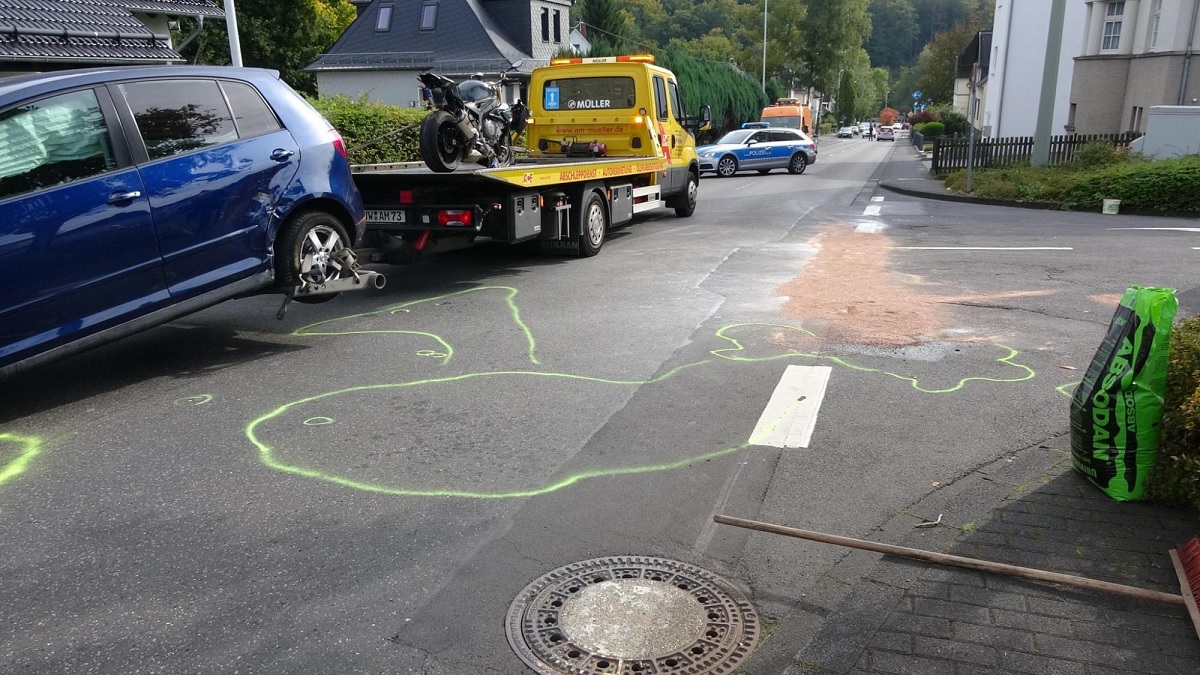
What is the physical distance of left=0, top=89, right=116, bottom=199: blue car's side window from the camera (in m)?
4.84

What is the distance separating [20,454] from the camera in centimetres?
465

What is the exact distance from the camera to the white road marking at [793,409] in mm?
4793

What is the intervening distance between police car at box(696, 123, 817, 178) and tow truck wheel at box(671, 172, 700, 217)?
1292 centimetres

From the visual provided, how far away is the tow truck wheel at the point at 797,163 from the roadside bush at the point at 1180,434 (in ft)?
84.8

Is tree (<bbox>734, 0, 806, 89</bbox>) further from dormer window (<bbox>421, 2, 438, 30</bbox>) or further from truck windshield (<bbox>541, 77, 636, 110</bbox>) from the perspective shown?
truck windshield (<bbox>541, 77, 636, 110</bbox>)

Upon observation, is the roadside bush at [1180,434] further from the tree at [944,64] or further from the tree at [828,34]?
the tree at [944,64]

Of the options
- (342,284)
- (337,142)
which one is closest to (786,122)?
(337,142)

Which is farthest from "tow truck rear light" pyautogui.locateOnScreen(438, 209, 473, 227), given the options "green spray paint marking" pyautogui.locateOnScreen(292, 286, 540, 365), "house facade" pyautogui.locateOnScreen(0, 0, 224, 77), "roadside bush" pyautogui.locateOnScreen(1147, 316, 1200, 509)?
"house facade" pyautogui.locateOnScreen(0, 0, 224, 77)

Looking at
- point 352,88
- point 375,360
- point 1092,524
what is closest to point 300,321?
point 375,360

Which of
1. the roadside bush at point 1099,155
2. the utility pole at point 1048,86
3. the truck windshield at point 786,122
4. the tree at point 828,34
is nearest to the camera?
the roadside bush at point 1099,155

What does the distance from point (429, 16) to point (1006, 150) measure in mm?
30667

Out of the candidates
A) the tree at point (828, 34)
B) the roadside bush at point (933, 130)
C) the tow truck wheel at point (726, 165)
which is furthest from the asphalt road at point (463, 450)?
the tree at point (828, 34)

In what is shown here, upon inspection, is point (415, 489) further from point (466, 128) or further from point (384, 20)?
point (384, 20)

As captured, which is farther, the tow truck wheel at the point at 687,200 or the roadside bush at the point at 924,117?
the roadside bush at the point at 924,117
